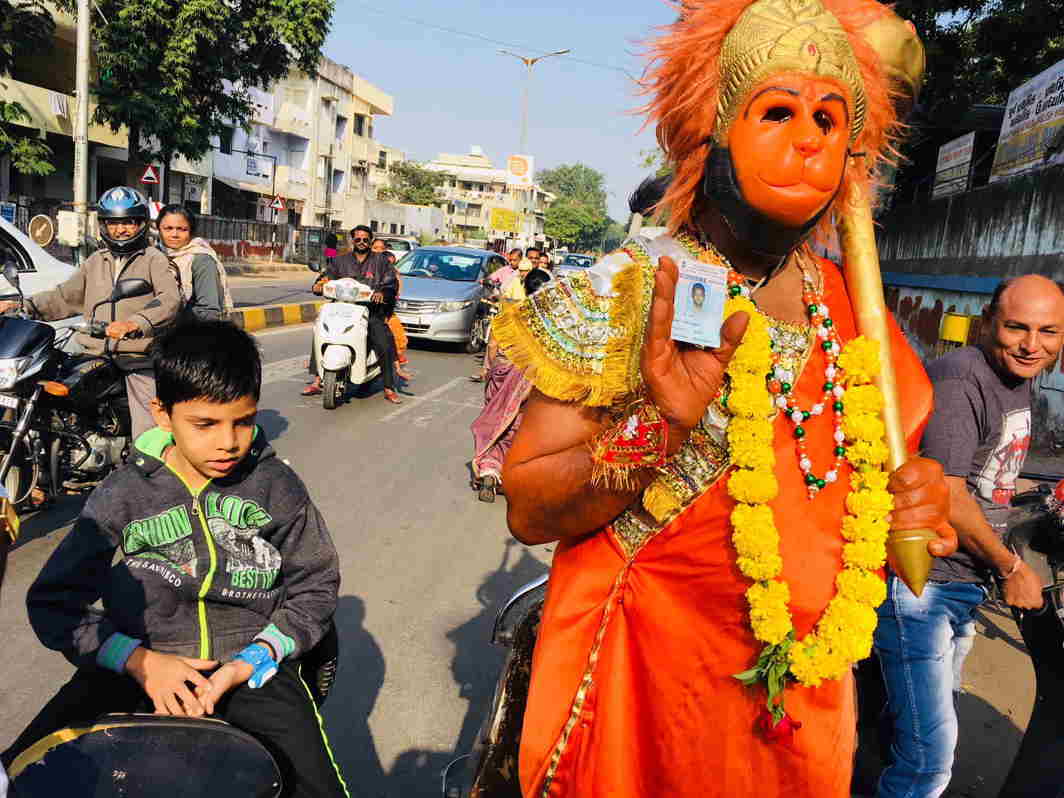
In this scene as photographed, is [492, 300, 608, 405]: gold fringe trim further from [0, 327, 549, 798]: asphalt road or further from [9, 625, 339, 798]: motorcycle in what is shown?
[0, 327, 549, 798]: asphalt road

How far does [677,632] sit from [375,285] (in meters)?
8.30

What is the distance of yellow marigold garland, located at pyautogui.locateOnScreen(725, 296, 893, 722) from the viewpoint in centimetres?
144

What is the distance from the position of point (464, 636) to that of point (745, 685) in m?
2.56

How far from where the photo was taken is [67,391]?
15.5 feet

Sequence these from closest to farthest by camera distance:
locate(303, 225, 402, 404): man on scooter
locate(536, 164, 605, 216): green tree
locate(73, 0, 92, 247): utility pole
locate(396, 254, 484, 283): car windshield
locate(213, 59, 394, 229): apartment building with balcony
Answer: locate(303, 225, 402, 404): man on scooter → locate(73, 0, 92, 247): utility pole → locate(396, 254, 484, 283): car windshield → locate(213, 59, 394, 229): apartment building with balcony → locate(536, 164, 605, 216): green tree

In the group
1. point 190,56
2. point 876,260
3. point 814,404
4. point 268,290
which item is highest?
point 190,56

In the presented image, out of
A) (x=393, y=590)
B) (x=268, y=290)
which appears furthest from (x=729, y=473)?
(x=268, y=290)

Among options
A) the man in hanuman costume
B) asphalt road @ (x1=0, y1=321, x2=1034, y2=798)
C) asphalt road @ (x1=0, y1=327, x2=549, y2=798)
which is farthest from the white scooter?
the man in hanuman costume

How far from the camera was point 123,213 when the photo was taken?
479cm

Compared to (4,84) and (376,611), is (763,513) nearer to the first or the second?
(376,611)

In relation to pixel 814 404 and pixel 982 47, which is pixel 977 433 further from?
pixel 982 47

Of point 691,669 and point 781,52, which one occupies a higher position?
point 781,52

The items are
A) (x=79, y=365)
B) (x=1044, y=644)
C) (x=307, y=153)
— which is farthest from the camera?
(x=307, y=153)

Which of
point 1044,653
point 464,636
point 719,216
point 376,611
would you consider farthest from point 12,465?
point 1044,653
